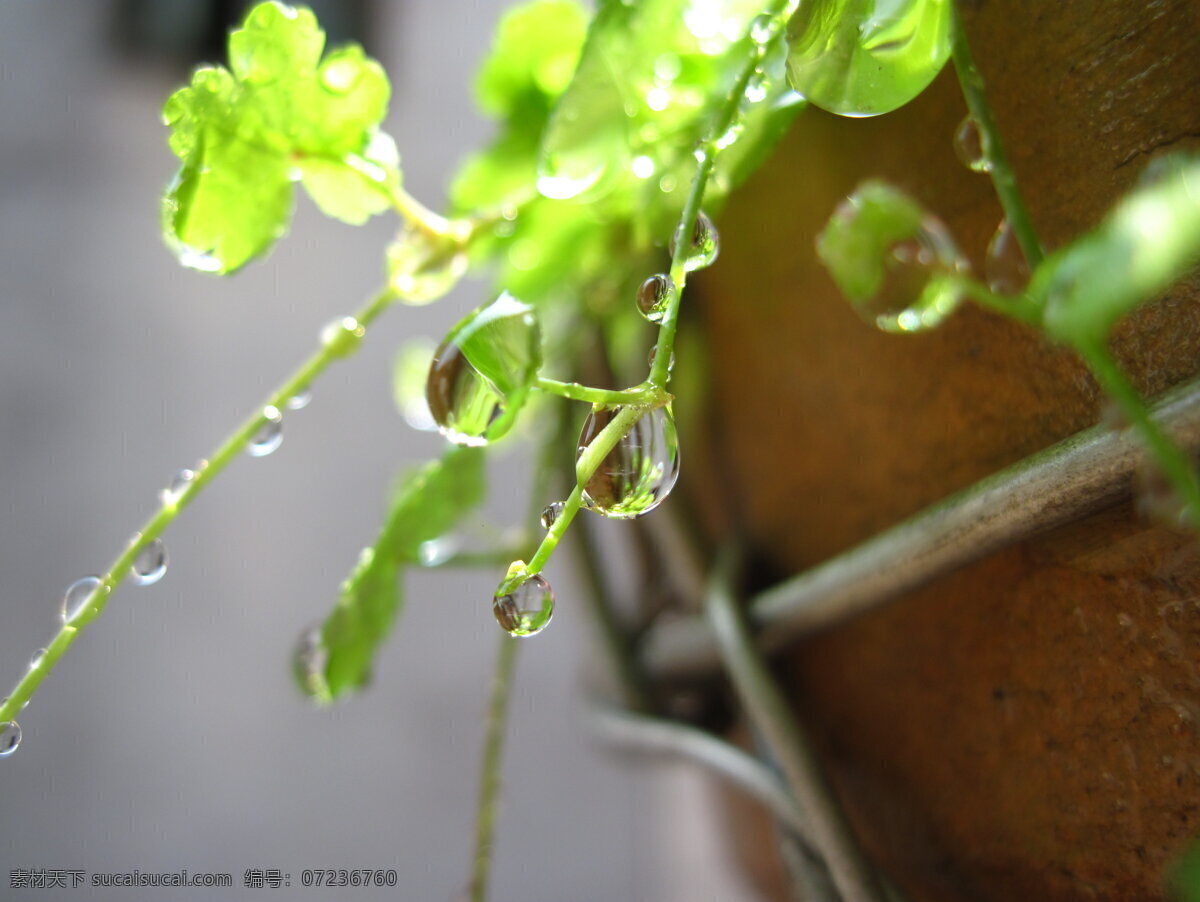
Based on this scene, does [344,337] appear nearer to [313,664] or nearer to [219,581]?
[313,664]

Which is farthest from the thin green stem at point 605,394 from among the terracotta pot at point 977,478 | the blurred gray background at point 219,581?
the blurred gray background at point 219,581

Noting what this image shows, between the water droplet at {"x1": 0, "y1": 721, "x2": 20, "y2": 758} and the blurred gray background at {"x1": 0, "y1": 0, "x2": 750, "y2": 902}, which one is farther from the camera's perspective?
the blurred gray background at {"x1": 0, "y1": 0, "x2": 750, "y2": 902}

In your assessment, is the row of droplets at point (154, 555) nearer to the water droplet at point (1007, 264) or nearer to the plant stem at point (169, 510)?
the plant stem at point (169, 510)

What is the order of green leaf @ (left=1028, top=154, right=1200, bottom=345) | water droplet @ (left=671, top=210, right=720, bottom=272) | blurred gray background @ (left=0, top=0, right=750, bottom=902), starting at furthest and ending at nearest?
blurred gray background @ (left=0, top=0, right=750, bottom=902) → water droplet @ (left=671, top=210, right=720, bottom=272) → green leaf @ (left=1028, top=154, right=1200, bottom=345)

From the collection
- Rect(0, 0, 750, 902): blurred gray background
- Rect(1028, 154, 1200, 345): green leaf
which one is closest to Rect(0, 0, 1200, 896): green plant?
Rect(1028, 154, 1200, 345): green leaf

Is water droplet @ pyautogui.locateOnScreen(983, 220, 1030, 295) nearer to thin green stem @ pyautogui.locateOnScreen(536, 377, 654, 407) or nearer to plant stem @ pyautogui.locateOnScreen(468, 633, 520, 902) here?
thin green stem @ pyautogui.locateOnScreen(536, 377, 654, 407)

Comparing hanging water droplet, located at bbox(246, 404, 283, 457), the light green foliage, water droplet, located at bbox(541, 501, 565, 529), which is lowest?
water droplet, located at bbox(541, 501, 565, 529)

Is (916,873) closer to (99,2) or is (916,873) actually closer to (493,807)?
(493,807)

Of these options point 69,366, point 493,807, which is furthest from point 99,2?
point 493,807
